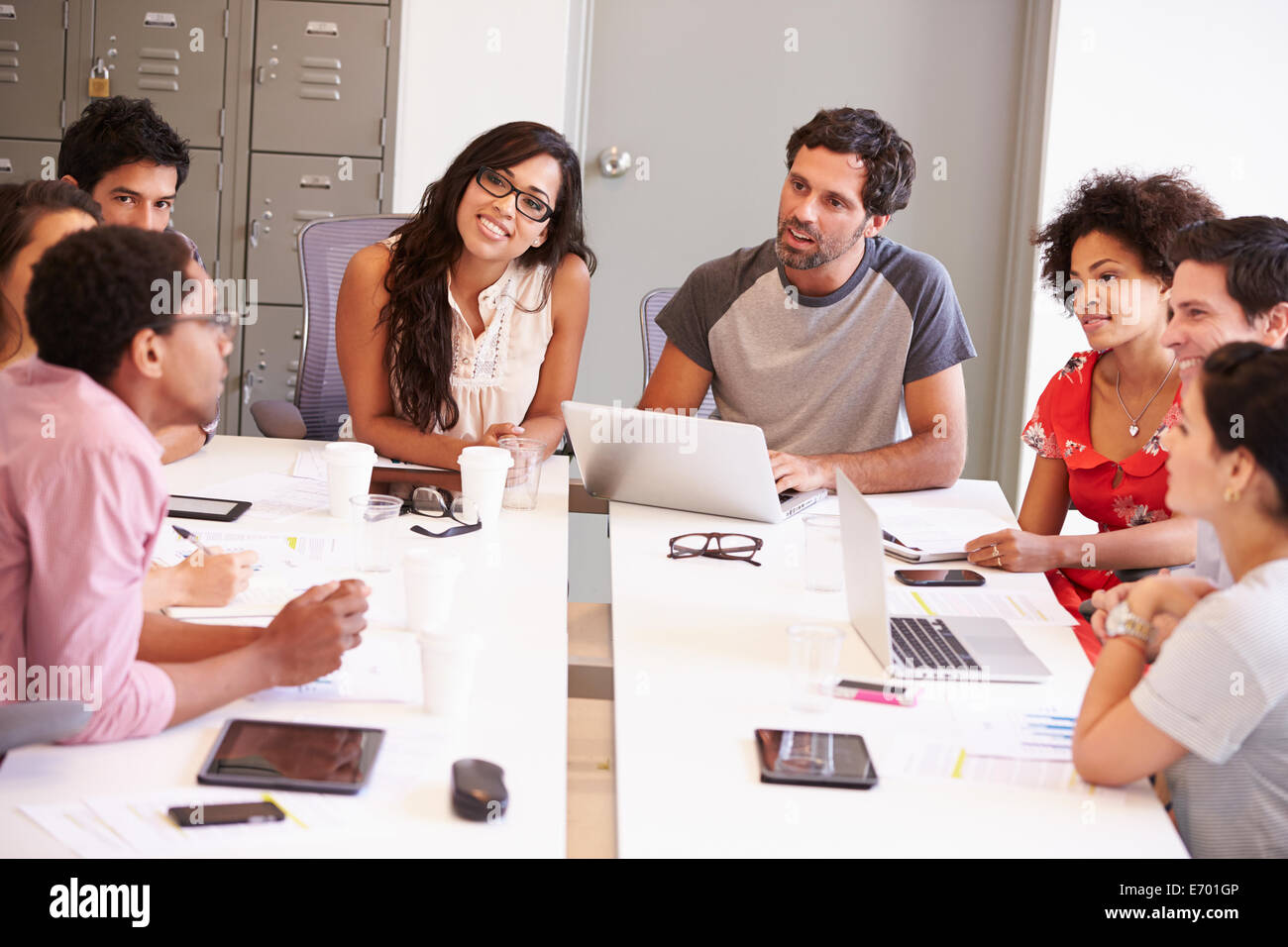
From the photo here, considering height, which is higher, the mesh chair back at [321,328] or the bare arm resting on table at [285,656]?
the mesh chair back at [321,328]

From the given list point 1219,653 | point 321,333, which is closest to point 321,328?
point 321,333

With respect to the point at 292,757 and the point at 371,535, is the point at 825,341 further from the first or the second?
the point at 292,757

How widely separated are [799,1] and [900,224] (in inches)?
31.2

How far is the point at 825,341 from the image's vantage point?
2488 millimetres

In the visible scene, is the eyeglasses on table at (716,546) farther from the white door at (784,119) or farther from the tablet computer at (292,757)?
the white door at (784,119)

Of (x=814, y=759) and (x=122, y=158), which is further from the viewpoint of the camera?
(x=122, y=158)

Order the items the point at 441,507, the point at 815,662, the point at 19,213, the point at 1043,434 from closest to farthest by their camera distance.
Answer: the point at 815,662, the point at 19,213, the point at 441,507, the point at 1043,434

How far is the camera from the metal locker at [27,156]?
371 cm

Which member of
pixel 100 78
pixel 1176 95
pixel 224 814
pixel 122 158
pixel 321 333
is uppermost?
pixel 1176 95

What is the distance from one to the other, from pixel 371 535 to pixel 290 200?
2417 millimetres

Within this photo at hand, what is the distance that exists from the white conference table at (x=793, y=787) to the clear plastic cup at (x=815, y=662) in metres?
0.02

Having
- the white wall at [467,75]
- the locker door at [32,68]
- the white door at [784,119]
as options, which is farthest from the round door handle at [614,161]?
the locker door at [32,68]

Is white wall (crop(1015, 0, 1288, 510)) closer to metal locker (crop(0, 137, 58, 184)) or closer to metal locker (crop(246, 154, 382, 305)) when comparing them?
metal locker (crop(246, 154, 382, 305))

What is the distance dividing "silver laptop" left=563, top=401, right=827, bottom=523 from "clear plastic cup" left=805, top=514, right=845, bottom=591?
213 millimetres
